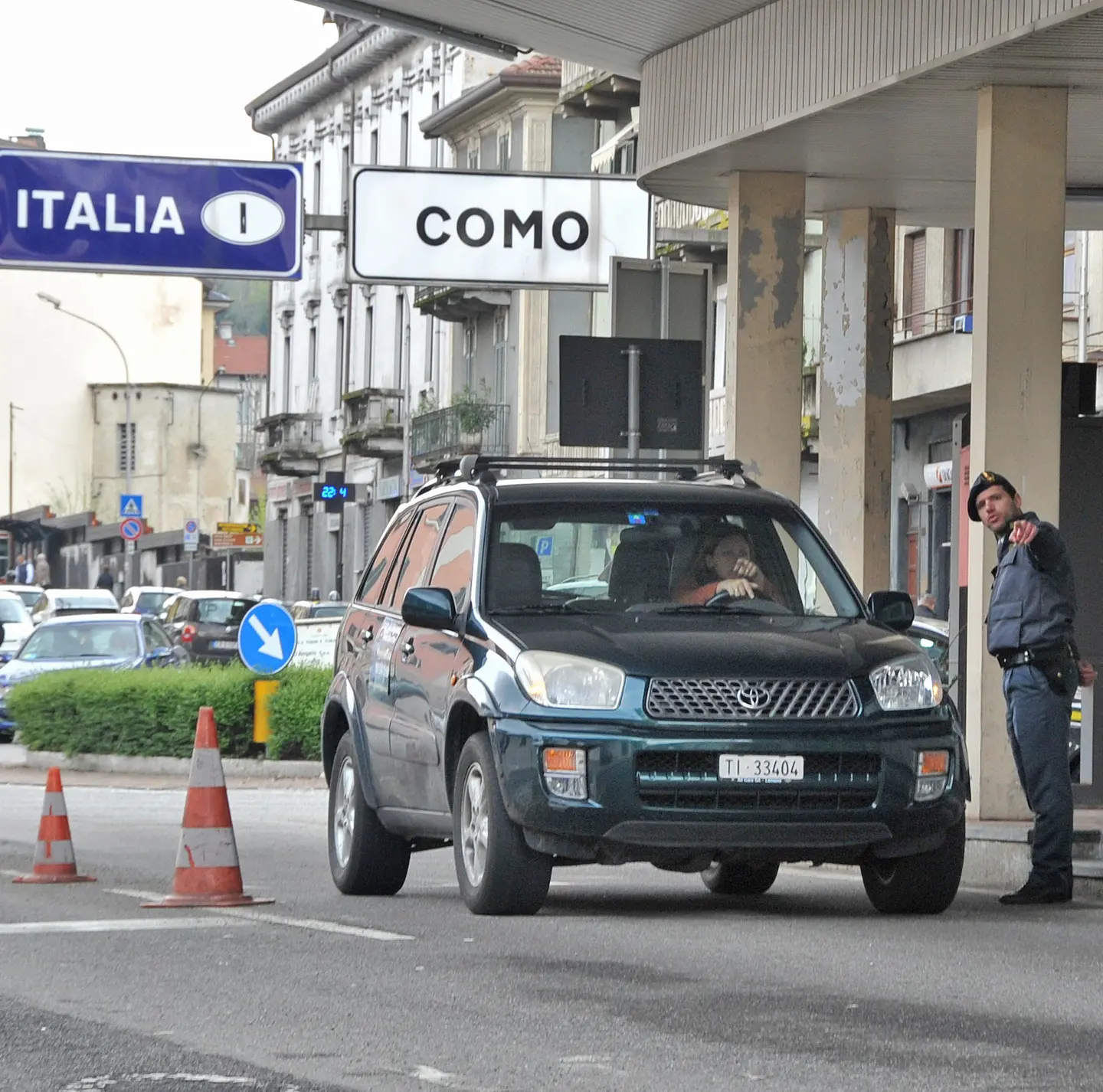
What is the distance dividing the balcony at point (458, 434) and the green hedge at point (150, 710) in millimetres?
29253

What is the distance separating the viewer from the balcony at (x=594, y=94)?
50.4 meters

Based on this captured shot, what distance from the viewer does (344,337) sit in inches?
2685

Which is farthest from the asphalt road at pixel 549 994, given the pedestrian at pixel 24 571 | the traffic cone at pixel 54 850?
the pedestrian at pixel 24 571

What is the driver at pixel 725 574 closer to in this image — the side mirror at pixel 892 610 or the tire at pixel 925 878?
the side mirror at pixel 892 610

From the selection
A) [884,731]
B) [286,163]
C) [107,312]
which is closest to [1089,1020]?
[884,731]

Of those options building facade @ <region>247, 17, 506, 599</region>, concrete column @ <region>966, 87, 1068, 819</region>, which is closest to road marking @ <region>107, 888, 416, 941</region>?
concrete column @ <region>966, 87, 1068, 819</region>

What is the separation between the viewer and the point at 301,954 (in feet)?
31.4

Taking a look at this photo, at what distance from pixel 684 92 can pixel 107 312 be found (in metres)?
90.3

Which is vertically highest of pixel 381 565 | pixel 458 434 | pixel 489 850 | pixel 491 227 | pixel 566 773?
pixel 491 227

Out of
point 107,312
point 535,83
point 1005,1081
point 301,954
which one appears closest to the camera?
point 1005,1081

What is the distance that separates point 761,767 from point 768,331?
7591 mm

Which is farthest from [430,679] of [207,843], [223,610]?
[223,610]

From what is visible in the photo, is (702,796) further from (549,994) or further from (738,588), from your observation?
(549,994)

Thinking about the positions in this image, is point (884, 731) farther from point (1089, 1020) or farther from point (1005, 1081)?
point (1005, 1081)
